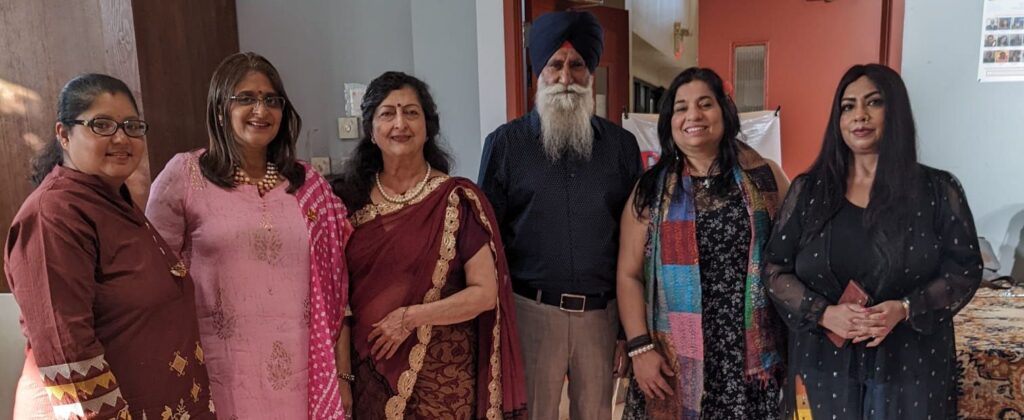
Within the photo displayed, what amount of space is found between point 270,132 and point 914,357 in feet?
5.11

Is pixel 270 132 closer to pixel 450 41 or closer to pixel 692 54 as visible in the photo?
pixel 450 41

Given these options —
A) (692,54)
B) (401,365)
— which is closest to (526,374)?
(401,365)

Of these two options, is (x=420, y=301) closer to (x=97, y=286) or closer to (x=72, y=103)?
(x=97, y=286)

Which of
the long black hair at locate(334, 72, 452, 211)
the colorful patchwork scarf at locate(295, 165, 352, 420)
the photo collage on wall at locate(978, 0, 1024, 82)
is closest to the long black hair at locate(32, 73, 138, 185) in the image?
the colorful patchwork scarf at locate(295, 165, 352, 420)

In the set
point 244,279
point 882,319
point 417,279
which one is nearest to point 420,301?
point 417,279

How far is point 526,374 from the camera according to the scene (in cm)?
179

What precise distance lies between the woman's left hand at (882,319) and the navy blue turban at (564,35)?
1050 mm

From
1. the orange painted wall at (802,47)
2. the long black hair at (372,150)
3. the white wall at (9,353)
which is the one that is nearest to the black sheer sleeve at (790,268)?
the long black hair at (372,150)

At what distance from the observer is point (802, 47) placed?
5543mm

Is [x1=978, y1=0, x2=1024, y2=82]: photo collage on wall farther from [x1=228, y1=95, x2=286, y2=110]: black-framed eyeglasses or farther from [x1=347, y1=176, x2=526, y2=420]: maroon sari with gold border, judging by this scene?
[x1=228, y1=95, x2=286, y2=110]: black-framed eyeglasses

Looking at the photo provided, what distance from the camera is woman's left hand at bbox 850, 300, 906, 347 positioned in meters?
1.31

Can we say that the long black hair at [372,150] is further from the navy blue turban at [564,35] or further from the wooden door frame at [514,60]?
the wooden door frame at [514,60]

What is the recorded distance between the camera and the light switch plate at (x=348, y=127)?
9.07ft

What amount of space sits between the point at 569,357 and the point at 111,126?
127cm
